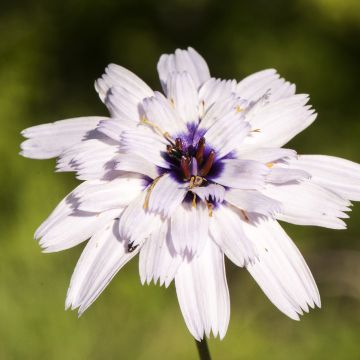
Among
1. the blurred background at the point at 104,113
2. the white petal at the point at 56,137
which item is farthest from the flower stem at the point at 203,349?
the blurred background at the point at 104,113

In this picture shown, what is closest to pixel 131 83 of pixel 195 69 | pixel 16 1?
pixel 195 69

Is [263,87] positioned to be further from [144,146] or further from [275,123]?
[144,146]

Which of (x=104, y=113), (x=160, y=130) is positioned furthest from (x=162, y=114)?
(x=104, y=113)

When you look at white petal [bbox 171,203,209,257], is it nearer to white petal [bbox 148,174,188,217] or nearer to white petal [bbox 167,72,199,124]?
white petal [bbox 148,174,188,217]

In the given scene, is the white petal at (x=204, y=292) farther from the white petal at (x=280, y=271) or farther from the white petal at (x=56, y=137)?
the white petal at (x=56, y=137)

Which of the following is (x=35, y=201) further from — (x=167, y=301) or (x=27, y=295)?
(x=167, y=301)

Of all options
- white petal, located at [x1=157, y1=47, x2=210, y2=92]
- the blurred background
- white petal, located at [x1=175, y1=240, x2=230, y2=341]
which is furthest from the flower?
the blurred background
